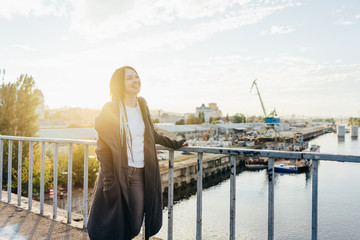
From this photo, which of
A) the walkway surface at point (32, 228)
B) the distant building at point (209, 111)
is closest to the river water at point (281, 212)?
the walkway surface at point (32, 228)

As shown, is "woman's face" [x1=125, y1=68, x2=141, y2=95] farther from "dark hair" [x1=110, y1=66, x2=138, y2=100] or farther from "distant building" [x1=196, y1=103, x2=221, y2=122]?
"distant building" [x1=196, y1=103, x2=221, y2=122]

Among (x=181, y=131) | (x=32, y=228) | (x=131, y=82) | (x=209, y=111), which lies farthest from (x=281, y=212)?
(x=209, y=111)

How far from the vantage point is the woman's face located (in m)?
1.83

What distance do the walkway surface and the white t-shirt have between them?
3.51 feet

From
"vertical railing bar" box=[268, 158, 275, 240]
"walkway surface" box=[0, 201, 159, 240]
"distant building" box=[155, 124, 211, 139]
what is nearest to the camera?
"vertical railing bar" box=[268, 158, 275, 240]

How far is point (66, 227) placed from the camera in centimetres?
272

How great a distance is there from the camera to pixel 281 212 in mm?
19719

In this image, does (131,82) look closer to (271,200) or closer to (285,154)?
(285,154)

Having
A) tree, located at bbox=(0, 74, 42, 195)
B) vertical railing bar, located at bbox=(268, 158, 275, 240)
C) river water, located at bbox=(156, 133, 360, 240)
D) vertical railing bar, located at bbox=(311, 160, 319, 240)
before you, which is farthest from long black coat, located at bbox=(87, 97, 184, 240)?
river water, located at bbox=(156, 133, 360, 240)

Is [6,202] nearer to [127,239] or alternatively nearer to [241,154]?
[127,239]

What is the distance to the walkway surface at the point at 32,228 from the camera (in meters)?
2.52

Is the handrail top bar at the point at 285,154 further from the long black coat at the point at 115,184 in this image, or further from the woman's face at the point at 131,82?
the woman's face at the point at 131,82

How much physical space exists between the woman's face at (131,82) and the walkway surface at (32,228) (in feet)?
4.70

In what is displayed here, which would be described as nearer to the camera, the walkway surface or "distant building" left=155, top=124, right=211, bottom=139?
the walkway surface
